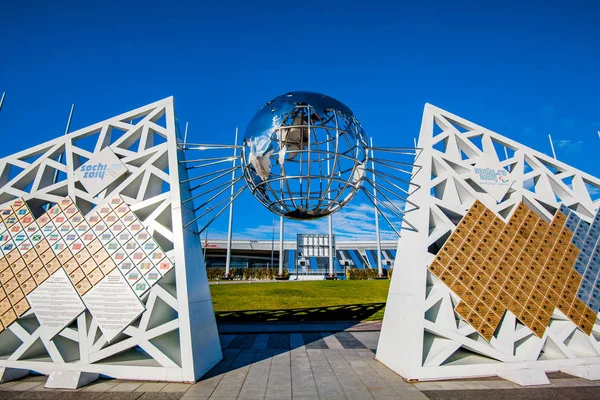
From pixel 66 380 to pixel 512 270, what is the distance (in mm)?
12217

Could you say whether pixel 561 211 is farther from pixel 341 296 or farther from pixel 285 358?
pixel 341 296

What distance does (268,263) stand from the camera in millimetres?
97188

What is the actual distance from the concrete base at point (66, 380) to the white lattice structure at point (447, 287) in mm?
8097

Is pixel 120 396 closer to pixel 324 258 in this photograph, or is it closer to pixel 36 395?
pixel 36 395

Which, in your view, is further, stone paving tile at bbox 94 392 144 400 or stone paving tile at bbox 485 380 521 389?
→ stone paving tile at bbox 485 380 521 389

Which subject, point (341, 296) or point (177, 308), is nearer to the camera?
point (177, 308)

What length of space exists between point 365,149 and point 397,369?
6120 mm

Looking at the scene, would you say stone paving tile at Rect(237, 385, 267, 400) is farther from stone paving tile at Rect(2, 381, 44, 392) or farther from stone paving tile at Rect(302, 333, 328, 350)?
stone paving tile at Rect(2, 381, 44, 392)

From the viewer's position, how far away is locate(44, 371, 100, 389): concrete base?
23.8 ft

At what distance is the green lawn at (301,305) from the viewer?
61.4 ft

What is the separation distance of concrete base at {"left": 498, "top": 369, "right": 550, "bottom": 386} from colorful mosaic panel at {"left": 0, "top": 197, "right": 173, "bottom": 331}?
9383 mm

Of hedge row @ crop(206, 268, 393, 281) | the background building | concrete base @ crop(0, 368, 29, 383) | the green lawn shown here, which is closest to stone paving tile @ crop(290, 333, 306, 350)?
the green lawn

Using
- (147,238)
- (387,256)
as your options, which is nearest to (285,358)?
(147,238)

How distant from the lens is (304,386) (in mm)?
7512
